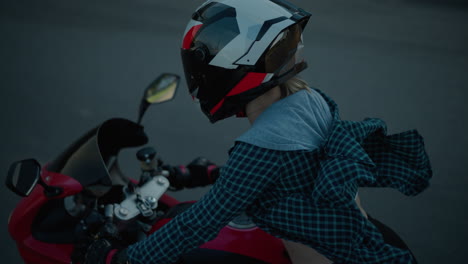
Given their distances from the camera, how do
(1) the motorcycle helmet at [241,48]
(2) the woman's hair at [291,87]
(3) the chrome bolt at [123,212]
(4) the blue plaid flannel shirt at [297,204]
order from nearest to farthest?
→ 1. (4) the blue plaid flannel shirt at [297,204]
2. (1) the motorcycle helmet at [241,48]
3. (2) the woman's hair at [291,87]
4. (3) the chrome bolt at [123,212]

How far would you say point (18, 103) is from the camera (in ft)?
13.5

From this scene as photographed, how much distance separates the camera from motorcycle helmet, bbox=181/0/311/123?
4.83 ft

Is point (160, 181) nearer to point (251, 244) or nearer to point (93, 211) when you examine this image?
point (93, 211)

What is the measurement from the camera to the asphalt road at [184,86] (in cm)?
330

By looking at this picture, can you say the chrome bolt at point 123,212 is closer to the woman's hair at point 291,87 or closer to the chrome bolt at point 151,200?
the chrome bolt at point 151,200

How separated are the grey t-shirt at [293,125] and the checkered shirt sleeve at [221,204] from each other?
0.04m

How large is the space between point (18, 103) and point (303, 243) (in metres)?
3.67

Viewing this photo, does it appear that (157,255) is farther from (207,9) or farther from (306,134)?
(207,9)

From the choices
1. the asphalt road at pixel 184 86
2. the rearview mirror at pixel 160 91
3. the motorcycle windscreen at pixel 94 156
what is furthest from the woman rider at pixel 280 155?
the asphalt road at pixel 184 86

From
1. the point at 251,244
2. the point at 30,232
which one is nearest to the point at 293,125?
the point at 251,244

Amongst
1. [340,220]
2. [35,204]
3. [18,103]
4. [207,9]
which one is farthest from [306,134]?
[18,103]

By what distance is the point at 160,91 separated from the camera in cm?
210

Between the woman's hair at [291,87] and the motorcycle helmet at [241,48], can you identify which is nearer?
the motorcycle helmet at [241,48]

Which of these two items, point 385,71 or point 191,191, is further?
point 385,71
